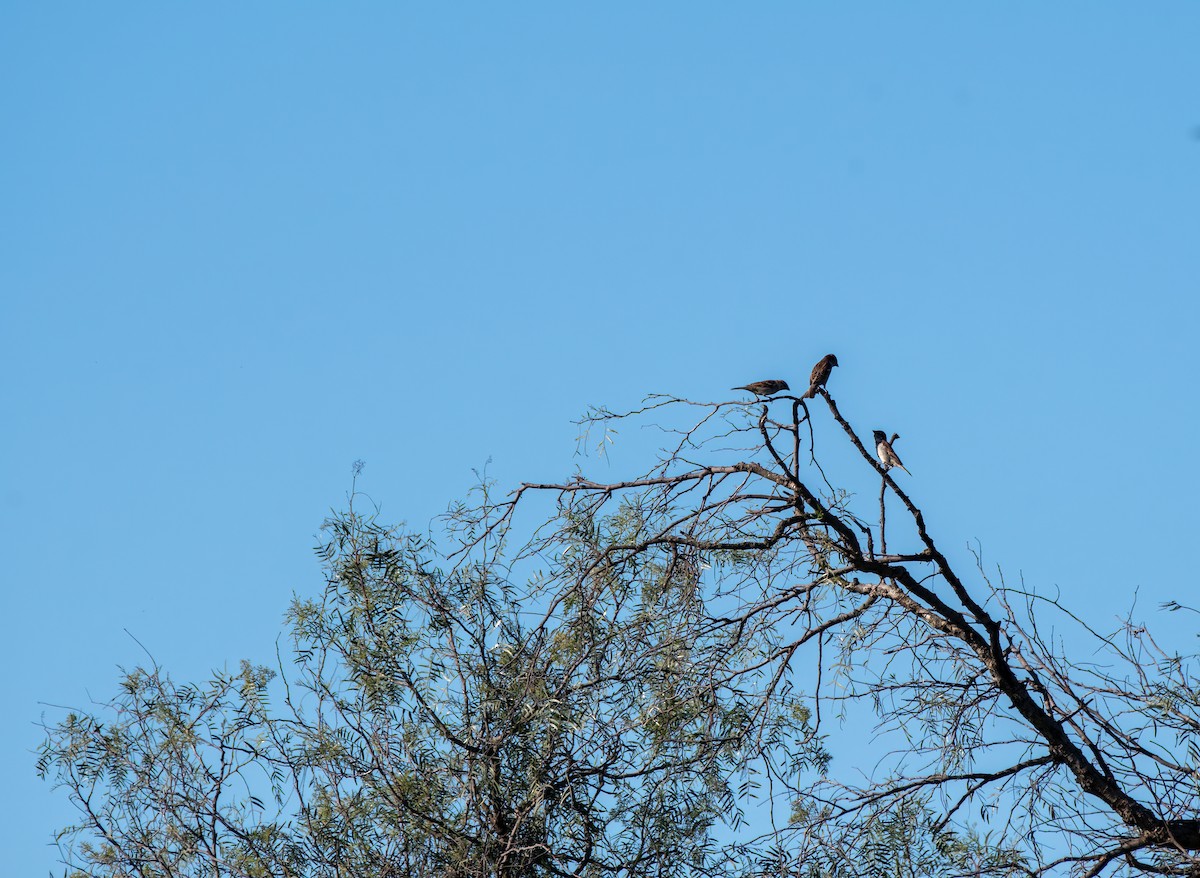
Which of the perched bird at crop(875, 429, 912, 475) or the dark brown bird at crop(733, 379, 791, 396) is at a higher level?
the dark brown bird at crop(733, 379, 791, 396)

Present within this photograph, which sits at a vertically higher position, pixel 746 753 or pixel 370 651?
pixel 370 651

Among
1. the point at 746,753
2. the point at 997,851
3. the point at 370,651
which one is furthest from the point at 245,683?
the point at 997,851

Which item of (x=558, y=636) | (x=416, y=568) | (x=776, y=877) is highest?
(x=416, y=568)

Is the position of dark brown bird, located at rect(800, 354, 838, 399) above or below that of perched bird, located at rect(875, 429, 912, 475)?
above

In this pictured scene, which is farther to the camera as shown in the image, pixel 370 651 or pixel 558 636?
pixel 370 651

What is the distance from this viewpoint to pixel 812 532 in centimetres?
581

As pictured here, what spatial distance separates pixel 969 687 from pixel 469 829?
2.42 metres

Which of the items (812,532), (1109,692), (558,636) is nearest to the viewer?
(1109,692)

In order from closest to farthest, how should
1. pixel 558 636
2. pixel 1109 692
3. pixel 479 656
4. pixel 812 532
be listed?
pixel 1109 692 < pixel 812 532 < pixel 558 636 < pixel 479 656

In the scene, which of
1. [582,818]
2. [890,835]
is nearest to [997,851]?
[890,835]

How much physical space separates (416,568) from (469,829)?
1.39 m

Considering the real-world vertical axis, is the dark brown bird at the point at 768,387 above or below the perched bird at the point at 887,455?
above

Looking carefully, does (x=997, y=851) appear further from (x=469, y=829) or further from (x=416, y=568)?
(x=416, y=568)

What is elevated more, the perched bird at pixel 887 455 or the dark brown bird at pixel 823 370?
the dark brown bird at pixel 823 370
